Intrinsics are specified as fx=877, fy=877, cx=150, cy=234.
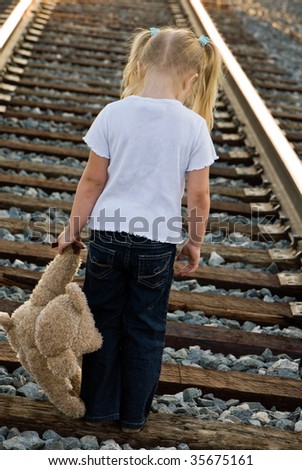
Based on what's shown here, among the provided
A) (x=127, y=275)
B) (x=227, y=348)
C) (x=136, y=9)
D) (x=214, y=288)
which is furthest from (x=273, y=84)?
(x=127, y=275)

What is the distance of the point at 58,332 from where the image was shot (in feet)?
8.96

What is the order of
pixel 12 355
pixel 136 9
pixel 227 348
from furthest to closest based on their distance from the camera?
pixel 136 9
pixel 227 348
pixel 12 355

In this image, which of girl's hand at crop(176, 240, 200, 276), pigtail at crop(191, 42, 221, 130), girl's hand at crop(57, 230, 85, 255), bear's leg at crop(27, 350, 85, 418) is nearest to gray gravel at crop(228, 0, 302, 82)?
pigtail at crop(191, 42, 221, 130)

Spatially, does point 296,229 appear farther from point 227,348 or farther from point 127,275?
point 127,275

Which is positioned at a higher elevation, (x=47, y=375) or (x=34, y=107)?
(x=47, y=375)

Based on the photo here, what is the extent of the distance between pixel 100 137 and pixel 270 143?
326cm

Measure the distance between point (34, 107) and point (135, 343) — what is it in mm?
4569

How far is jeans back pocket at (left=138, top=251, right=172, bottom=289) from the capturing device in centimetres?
278

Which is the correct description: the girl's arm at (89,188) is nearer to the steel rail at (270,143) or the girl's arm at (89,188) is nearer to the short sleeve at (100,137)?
the short sleeve at (100,137)

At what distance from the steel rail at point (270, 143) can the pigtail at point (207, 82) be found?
1980 millimetres

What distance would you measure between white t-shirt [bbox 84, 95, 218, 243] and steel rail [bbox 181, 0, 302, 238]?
2.13 metres

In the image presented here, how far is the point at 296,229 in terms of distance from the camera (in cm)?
484

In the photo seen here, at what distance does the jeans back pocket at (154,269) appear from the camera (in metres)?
2.78

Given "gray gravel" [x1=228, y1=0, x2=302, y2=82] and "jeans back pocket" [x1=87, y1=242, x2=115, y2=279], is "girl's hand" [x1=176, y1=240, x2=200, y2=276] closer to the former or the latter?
"jeans back pocket" [x1=87, y1=242, x2=115, y2=279]
